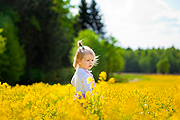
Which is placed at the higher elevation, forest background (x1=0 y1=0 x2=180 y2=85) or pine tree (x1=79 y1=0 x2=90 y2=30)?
pine tree (x1=79 y1=0 x2=90 y2=30)

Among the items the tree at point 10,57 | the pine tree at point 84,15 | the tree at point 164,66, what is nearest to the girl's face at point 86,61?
the tree at point 10,57

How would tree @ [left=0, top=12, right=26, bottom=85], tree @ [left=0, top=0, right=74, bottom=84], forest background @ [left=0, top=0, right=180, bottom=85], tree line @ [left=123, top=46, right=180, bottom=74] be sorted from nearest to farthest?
tree @ [left=0, top=12, right=26, bottom=85] < forest background @ [left=0, top=0, right=180, bottom=85] < tree @ [left=0, top=0, right=74, bottom=84] < tree line @ [left=123, top=46, right=180, bottom=74]

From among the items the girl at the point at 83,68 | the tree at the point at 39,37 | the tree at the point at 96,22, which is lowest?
the girl at the point at 83,68

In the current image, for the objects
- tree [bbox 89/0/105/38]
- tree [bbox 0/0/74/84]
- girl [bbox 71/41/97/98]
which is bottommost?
girl [bbox 71/41/97/98]

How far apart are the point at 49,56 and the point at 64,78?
4.24 metres

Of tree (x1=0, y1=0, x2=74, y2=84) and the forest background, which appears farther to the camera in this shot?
tree (x1=0, y1=0, x2=74, y2=84)

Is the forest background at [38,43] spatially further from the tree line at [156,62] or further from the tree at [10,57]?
the tree line at [156,62]

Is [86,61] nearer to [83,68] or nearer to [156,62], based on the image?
[83,68]

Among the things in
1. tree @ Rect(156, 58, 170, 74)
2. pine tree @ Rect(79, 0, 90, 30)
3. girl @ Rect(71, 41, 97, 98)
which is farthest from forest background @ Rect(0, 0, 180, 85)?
tree @ Rect(156, 58, 170, 74)

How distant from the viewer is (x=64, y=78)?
28281 millimetres

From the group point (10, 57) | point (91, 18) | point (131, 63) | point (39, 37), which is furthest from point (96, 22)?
point (131, 63)

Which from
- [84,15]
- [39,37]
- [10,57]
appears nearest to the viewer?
[10,57]

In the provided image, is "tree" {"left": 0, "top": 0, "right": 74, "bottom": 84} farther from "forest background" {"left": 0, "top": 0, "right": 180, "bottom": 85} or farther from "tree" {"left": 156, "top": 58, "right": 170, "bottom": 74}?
"tree" {"left": 156, "top": 58, "right": 170, "bottom": 74}

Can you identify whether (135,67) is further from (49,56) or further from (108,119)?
(108,119)
